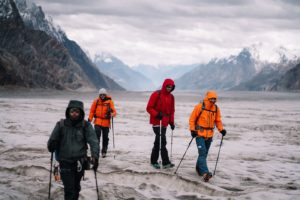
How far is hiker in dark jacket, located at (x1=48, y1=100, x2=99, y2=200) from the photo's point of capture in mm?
6793

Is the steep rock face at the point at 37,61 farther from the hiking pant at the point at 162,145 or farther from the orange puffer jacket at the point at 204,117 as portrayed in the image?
the orange puffer jacket at the point at 204,117

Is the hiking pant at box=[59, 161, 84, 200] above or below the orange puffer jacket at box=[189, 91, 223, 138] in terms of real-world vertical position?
below

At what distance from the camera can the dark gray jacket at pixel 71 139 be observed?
22.3 ft

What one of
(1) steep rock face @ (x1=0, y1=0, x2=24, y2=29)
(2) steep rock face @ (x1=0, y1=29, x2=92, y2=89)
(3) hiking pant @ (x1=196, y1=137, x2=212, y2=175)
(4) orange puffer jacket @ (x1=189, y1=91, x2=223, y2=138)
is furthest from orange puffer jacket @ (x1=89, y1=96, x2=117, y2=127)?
(1) steep rock face @ (x1=0, y1=0, x2=24, y2=29)

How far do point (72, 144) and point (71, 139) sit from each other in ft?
0.28

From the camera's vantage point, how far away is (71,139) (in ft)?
22.5

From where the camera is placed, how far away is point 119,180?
9758 mm

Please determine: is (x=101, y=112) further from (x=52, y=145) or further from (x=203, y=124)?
(x=52, y=145)

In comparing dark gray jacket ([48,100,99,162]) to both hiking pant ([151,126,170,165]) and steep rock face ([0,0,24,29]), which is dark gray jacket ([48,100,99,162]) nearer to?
hiking pant ([151,126,170,165])

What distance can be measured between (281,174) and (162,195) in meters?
3.48

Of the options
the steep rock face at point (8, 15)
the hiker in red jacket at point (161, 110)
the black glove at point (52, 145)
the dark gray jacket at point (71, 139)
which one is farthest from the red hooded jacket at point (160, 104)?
the steep rock face at point (8, 15)

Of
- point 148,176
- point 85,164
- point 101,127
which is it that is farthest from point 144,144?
point 85,164

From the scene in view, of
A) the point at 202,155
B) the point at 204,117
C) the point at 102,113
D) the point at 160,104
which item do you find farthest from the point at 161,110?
the point at 102,113

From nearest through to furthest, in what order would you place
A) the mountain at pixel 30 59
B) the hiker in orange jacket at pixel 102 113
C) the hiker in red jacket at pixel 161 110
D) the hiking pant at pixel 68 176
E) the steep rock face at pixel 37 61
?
the hiking pant at pixel 68 176 < the hiker in red jacket at pixel 161 110 < the hiker in orange jacket at pixel 102 113 < the mountain at pixel 30 59 < the steep rock face at pixel 37 61
